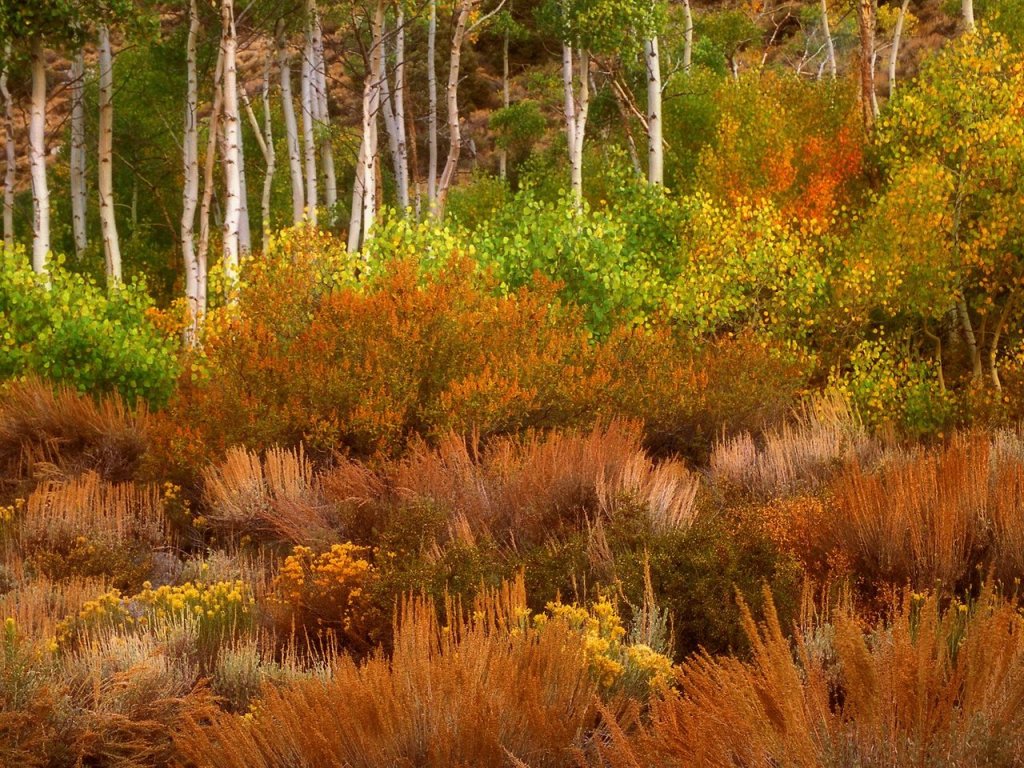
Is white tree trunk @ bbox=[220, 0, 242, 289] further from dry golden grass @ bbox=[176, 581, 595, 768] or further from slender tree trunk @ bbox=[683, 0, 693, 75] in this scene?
slender tree trunk @ bbox=[683, 0, 693, 75]

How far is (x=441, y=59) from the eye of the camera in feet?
131

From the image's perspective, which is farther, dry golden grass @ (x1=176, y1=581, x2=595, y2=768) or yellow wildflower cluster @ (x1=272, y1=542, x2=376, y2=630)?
yellow wildflower cluster @ (x1=272, y1=542, x2=376, y2=630)

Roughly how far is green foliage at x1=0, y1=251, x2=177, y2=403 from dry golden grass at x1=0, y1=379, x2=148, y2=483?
3.45ft

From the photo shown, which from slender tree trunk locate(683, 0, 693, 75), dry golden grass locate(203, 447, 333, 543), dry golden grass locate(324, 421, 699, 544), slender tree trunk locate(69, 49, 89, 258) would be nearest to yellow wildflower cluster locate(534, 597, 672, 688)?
dry golden grass locate(324, 421, 699, 544)

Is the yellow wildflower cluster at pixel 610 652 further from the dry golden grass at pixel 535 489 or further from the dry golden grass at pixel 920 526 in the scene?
the dry golden grass at pixel 535 489

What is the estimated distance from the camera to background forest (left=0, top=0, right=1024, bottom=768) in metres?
3.71

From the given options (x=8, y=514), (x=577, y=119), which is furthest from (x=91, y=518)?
(x=577, y=119)

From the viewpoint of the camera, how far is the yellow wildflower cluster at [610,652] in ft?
14.3

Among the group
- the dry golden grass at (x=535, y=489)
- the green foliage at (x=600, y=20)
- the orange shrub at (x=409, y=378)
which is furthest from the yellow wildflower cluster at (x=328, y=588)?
the green foliage at (x=600, y=20)

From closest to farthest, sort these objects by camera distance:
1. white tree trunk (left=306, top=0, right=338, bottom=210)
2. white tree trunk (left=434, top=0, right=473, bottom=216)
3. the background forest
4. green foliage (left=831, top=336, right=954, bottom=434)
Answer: the background forest < green foliage (left=831, top=336, right=954, bottom=434) < white tree trunk (left=434, top=0, right=473, bottom=216) < white tree trunk (left=306, top=0, right=338, bottom=210)

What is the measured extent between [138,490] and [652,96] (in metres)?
12.5

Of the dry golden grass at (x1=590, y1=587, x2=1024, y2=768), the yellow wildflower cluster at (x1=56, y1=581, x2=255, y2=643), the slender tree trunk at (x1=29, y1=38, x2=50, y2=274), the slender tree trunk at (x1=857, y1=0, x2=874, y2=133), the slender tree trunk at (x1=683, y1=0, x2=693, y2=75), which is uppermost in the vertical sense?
the slender tree trunk at (x1=683, y1=0, x2=693, y2=75)

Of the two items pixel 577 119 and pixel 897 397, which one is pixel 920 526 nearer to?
pixel 897 397

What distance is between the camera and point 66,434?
38.1 ft
